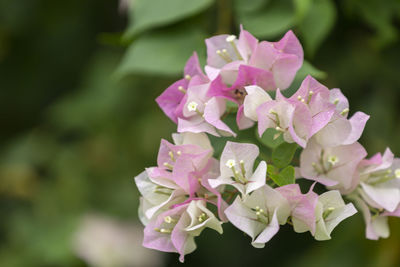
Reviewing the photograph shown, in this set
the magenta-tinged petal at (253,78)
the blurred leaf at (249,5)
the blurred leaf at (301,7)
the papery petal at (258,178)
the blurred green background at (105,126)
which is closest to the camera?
the papery petal at (258,178)

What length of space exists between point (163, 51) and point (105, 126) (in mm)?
1045

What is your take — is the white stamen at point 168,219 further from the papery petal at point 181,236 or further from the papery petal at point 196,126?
the papery petal at point 196,126

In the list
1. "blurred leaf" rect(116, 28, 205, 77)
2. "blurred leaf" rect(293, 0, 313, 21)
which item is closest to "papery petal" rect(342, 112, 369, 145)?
"blurred leaf" rect(293, 0, 313, 21)

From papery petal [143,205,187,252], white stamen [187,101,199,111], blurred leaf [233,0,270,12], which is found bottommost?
papery petal [143,205,187,252]

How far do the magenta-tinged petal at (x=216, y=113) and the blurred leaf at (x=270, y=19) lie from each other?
0.34 metres

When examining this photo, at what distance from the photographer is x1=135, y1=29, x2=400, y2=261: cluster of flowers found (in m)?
0.75

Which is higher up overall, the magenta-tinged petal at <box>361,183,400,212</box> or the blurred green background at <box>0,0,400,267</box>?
the magenta-tinged petal at <box>361,183,400,212</box>

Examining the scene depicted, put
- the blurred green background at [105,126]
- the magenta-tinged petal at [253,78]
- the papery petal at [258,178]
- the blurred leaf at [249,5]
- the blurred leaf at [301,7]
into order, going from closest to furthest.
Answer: the papery petal at [258,178], the magenta-tinged petal at [253,78], the blurred leaf at [301,7], the blurred leaf at [249,5], the blurred green background at [105,126]

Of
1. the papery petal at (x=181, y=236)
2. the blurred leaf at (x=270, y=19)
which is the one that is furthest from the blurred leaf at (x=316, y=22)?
the papery petal at (x=181, y=236)

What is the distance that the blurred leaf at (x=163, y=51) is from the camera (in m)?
1.14

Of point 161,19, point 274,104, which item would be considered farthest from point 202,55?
point 274,104

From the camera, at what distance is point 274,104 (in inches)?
30.3

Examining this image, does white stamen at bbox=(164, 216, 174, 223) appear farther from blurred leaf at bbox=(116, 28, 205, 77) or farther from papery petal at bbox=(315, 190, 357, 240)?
blurred leaf at bbox=(116, 28, 205, 77)

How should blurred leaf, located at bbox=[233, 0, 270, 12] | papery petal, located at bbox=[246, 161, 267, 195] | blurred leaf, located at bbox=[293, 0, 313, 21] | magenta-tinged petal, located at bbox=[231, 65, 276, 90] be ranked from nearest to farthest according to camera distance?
papery petal, located at bbox=[246, 161, 267, 195]
magenta-tinged petal, located at bbox=[231, 65, 276, 90]
blurred leaf, located at bbox=[293, 0, 313, 21]
blurred leaf, located at bbox=[233, 0, 270, 12]
